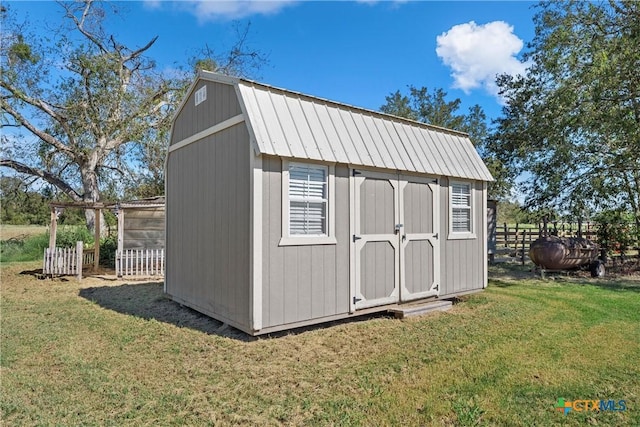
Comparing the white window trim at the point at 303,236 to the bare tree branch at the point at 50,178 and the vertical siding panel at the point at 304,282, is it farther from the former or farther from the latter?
the bare tree branch at the point at 50,178

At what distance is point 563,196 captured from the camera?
12.1 metres

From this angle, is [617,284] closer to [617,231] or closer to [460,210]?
[617,231]

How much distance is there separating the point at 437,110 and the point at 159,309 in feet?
93.9

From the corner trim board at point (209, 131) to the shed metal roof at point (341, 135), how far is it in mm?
293

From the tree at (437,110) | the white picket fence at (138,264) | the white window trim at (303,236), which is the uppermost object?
the tree at (437,110)

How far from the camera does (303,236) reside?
482cm

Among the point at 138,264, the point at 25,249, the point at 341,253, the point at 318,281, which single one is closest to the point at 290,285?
the point at 318,281

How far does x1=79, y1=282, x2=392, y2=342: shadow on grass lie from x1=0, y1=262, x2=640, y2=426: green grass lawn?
0.17 ft

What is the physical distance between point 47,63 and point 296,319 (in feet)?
52.4

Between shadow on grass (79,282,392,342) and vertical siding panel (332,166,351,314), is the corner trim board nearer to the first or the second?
vertical siding panel (332,166,351,314)

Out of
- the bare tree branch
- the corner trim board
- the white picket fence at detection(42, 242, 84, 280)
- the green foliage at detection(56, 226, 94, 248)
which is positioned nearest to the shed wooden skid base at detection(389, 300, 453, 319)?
the corner trim board

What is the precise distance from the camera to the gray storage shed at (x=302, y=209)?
454cm

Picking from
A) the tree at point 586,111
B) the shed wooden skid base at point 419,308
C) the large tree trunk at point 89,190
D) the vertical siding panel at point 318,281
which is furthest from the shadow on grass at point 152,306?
→ the tree at point 586,111

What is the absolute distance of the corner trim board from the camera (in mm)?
4789
